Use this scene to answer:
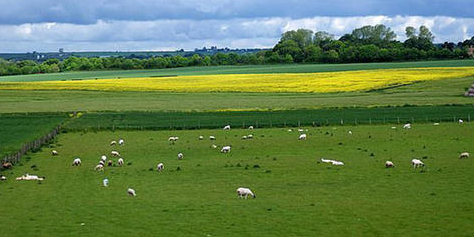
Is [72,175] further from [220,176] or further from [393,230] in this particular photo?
[393,230]

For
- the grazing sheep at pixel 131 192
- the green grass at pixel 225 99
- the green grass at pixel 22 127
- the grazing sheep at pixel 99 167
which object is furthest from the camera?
the green grass at pixel 225 99

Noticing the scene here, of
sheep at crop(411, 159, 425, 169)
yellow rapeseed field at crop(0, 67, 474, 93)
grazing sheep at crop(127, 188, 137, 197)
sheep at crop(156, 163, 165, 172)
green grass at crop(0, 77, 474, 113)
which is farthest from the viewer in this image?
yellow rapeseed field at crop(0, 67, 474, 93)

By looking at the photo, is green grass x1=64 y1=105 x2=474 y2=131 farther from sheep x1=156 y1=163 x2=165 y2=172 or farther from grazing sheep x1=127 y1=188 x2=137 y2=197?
grazing sheep x1=127 y1=188 x2=137 y2=197

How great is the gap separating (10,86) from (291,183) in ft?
329

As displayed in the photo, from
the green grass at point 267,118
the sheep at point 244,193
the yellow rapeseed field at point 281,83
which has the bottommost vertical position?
the yellow rapeseed field at point 281,83

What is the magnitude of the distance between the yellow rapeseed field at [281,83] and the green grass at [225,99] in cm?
548

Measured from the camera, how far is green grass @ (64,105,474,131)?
201 feet

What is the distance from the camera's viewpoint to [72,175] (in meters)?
38.3

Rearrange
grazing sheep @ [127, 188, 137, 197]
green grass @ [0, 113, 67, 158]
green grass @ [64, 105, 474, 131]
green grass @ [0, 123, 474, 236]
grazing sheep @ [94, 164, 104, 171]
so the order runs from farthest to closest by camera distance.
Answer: green grass @ [64, 105, 474, 131] < green grass @ [0, 113, 67, 158] < grazing sheep @ [94, 164, 104, 171] < grazing sheep @ [127, 188, 137, 197] < green grass @ [0, 123, 474, 236]

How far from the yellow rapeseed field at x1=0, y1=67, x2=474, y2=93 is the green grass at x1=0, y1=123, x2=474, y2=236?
55370 millimetres

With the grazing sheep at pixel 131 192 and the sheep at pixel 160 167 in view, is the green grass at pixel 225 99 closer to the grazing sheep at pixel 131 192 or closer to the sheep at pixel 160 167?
the sheep at pixel 160 167

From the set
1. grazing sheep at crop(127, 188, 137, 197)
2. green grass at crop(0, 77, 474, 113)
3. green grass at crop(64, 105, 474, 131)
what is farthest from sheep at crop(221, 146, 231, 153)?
green grass at crop(0, 77, 474, 113)

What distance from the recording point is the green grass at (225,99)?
79.4 m

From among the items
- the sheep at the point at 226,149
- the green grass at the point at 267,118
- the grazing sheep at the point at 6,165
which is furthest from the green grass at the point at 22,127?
the sheep at the point at 226,149
